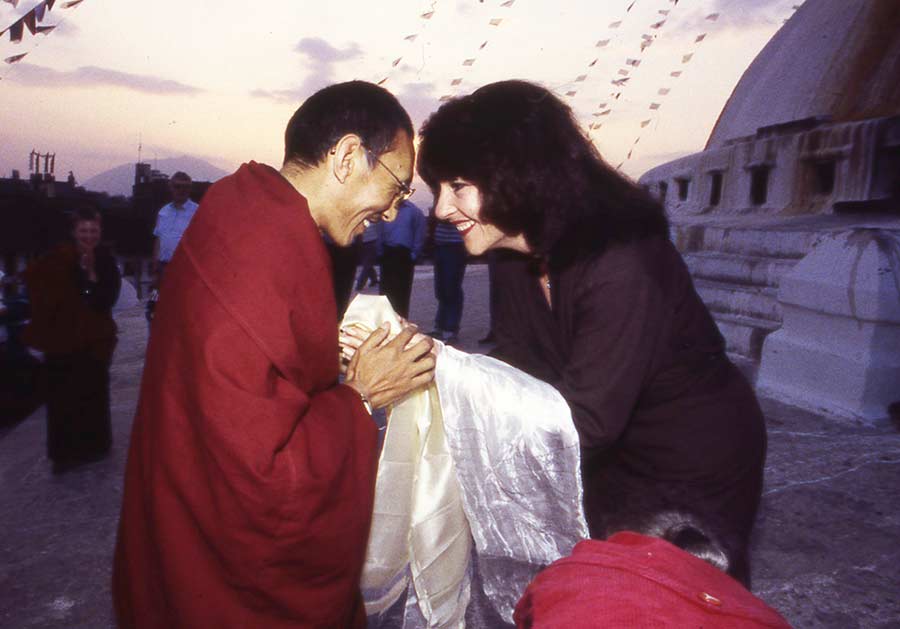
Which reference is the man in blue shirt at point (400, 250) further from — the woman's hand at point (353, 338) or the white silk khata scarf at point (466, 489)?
the woman's hand at point (353, 338)

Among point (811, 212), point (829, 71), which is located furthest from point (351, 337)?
point (829, 71)

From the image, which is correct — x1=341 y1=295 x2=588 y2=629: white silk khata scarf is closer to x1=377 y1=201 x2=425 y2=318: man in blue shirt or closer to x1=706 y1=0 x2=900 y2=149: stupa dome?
x1=377 y1=201 x2=425 y2=318: man in blue shirt

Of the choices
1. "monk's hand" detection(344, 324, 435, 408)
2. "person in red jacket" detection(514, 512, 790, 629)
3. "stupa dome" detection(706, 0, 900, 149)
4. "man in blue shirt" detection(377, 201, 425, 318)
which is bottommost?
"person in red jacket" detection(514, 512, 790, 629)

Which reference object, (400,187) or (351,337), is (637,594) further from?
(400,187)

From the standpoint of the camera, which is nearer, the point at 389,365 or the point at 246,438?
the point at 246,438

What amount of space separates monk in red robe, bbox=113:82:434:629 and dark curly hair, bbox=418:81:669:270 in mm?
390

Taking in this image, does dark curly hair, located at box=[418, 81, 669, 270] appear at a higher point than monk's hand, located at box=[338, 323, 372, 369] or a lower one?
higher

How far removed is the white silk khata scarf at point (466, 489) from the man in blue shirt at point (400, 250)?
5371 millimetres

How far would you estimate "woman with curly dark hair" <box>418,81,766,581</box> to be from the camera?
1727 mm

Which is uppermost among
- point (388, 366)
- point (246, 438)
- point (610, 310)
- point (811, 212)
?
point (811, 212)

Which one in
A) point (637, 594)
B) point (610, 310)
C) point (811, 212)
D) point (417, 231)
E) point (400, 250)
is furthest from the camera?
point (811, 212)

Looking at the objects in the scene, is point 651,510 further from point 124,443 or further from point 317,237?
point 124,443

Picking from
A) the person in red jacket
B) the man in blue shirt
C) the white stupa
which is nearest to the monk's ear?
the white stupa

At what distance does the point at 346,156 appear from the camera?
1782mm
